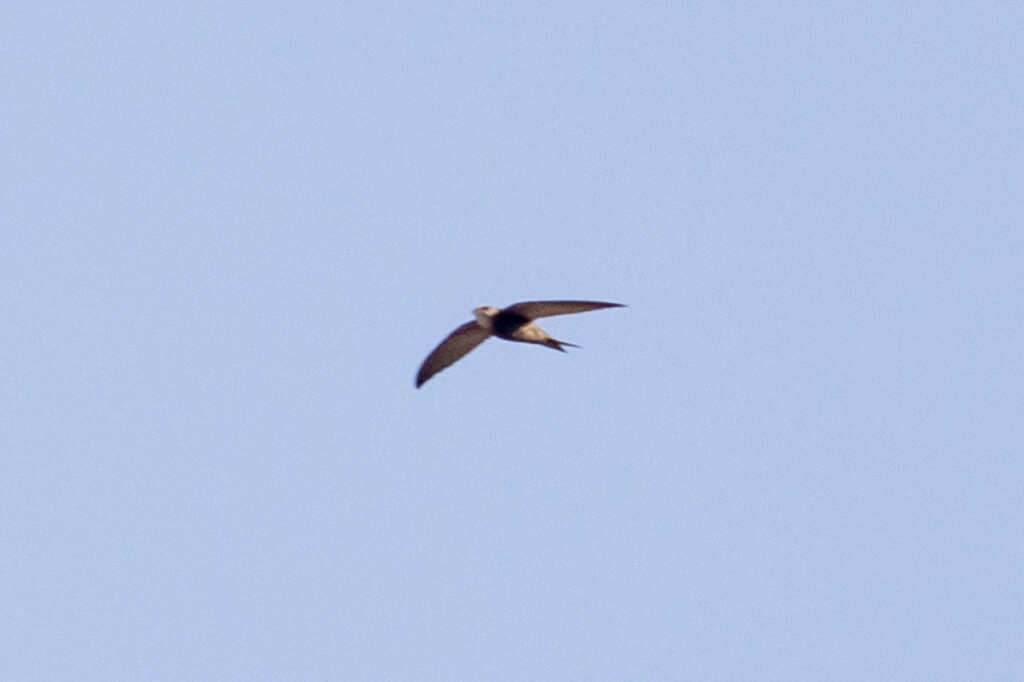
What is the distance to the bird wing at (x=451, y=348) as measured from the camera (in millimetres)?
20547

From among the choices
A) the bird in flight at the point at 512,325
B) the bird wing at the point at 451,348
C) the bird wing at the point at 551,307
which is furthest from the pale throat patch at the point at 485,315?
the bird wing at the point at 451,348

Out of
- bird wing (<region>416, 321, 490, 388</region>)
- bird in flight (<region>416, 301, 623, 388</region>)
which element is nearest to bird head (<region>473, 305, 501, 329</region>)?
bird in flight (<region>416, 301, 623, 388</region>)

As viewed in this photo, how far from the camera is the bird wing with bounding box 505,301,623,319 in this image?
1850 cm

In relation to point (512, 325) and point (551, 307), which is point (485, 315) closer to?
point (512, 325)

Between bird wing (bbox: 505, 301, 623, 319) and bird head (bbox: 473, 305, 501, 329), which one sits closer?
bird wing (bbox: 505, 301, 623, 319)

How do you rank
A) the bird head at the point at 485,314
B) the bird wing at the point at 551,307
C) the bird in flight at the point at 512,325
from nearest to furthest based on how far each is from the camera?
the bird wing at the point at 551,307 < the bird in flight at the point at 512,325 < the bird head at the point at 485,314

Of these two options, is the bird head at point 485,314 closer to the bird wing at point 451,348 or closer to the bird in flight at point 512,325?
the bird in flight at point 512,325

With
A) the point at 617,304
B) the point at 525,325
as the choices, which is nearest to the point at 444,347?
the point at 525,325

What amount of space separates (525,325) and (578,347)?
0.98m

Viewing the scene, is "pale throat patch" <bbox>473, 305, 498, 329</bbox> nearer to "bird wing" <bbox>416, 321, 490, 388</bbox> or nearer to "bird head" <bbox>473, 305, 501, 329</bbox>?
"bird head" <bbox>473, 305, 501, 329</bbox>

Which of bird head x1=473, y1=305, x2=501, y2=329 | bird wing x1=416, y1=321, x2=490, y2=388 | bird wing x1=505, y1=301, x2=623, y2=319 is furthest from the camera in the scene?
bird wing x1=416, y1=321, x2=490, y2=388

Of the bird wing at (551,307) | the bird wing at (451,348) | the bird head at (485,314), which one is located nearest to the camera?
the bird wing at (551,307)

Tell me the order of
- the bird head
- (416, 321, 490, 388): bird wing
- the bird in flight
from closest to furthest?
the bird in flight → the bird head → (416, 321, 490, 388): bird wing

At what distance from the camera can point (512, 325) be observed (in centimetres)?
1930
